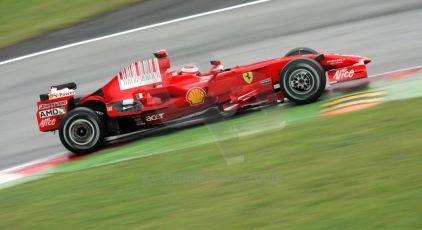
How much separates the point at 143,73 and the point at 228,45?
412 cm

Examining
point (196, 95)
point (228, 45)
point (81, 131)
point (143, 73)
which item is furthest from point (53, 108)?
point (228, 45)

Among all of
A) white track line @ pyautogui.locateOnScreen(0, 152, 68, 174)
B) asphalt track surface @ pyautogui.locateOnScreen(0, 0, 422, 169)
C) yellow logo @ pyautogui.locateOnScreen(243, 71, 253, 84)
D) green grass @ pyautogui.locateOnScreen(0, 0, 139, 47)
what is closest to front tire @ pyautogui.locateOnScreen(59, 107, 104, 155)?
white track line @ pyautogui.locateOnScreen(0, 152, 68, 174)

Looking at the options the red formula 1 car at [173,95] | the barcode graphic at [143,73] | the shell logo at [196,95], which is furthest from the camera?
the barcode graphic at [143,73]

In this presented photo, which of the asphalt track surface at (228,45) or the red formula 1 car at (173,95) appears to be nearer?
the red formula 1 car at (173,95)

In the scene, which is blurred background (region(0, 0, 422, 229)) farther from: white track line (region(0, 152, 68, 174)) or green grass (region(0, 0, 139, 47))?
white track line (region(0, 152, 68, 174))

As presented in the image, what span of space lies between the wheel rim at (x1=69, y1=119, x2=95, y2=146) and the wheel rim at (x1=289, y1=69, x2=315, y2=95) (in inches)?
108

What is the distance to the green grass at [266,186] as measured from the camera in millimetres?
6535

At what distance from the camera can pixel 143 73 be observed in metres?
10.6

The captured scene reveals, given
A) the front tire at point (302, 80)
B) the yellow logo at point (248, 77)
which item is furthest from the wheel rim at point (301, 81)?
the yellow logo at point (248, 77)

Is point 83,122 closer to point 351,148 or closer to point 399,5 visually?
point 351,148

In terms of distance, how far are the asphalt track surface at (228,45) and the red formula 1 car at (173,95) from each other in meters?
0.94

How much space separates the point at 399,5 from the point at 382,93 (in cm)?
477

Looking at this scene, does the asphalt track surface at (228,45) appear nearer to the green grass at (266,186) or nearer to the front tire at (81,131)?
the front tire at (81,131)

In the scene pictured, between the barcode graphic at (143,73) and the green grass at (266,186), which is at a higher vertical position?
the barcode graphic at (143,73)
